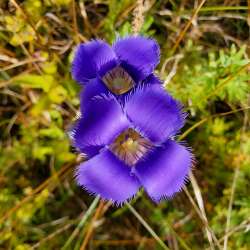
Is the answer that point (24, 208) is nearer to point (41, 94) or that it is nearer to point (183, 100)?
point (41, 94)

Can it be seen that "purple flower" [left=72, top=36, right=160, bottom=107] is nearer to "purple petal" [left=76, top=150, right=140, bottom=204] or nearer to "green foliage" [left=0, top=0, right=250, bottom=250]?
"purple petal" [left=76, top=150, right=140, bottom=204]

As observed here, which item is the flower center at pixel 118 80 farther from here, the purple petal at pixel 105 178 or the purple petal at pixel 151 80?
the purple petal at pixel 105 178

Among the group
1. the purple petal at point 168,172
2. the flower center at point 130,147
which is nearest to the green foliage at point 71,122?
the flower center at point 130,147

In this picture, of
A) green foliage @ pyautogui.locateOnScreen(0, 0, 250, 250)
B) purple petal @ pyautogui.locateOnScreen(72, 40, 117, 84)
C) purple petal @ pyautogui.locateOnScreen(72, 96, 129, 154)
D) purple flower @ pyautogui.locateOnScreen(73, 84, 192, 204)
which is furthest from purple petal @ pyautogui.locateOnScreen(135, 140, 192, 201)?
green foliage @ pyautogui.locateOnScreen(0, 0, 250, 250)

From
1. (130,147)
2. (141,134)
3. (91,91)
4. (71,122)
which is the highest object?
(91,91)

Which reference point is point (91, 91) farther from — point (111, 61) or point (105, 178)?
point (105, 178)

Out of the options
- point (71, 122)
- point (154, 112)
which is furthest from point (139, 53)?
point (71, 122)
